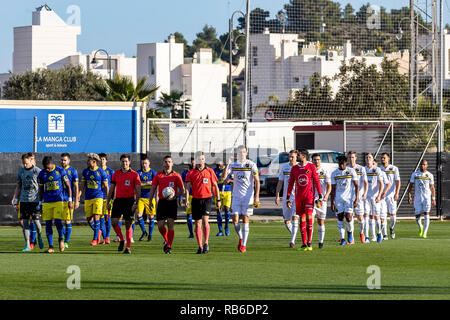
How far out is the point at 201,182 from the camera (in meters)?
19.0

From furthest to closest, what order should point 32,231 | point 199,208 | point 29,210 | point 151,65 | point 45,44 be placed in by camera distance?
point 45,44 < point 151,65 < point 32,231 < point 29,210 < point 199,208

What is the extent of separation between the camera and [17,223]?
29.1m

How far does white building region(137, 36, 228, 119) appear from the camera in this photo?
109000mm

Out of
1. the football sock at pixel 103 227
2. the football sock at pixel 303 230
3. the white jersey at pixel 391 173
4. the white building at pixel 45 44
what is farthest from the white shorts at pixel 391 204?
the white building at pixel 45 44

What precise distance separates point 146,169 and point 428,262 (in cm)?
824

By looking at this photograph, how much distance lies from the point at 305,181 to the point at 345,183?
74.5 inches

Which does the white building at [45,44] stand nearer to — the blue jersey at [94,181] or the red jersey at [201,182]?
the blue jersey at [94,181]

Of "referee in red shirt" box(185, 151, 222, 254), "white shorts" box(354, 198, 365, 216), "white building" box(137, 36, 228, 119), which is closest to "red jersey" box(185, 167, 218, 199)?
"referee in red shirt" box(185, 151, 222, 254)

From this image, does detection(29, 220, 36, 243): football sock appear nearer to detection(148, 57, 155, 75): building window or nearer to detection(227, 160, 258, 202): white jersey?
detection(227, 160, 258, 202): white jersey

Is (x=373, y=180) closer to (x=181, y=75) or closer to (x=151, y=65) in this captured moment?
(x=181, y=75)

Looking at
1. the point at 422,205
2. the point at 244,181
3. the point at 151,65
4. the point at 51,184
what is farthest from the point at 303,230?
the point at 151,65

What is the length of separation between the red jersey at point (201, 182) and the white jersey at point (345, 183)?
3691mm

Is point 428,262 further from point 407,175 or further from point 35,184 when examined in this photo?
point 407,175
